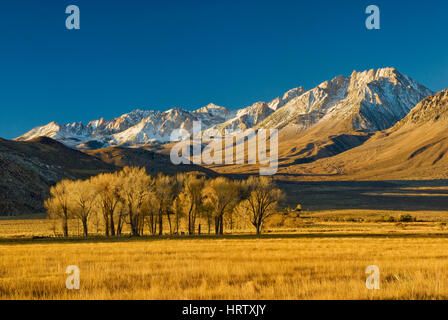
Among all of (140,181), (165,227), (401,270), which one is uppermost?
(140,181)

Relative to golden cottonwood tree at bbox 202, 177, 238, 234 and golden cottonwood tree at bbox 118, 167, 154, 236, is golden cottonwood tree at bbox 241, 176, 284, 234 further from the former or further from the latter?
golden cottonwood tree at bbox 118, 167, 154, 236

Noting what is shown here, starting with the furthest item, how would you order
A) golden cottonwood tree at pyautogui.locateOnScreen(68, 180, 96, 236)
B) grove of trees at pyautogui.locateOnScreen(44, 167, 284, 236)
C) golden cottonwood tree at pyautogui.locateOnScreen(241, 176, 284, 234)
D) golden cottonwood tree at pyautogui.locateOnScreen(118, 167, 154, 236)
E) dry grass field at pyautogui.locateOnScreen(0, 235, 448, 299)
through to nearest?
golden cottonwood tree at pyautogui.locateOnScreen(241, 176, 284, 234)
golden cottonwood tree at pyautogui.locateOnScreen(68, 180, 96, 236)
grove of trees at pyautogui.locateOnScreen(44, 167, 284, 236)
golden cottonwood tree at pyautogui.locateOnScreen(118, 167, 154, 236)
dry grass field at pyautogui.locateOnScreen(0, 235, 448, 299)

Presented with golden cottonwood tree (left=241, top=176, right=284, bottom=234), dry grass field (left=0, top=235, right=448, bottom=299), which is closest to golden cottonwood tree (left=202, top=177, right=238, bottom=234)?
golden cottonwood tree (left=241, top=176, right=284, bottom=234)

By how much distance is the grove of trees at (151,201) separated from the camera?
6919 cm

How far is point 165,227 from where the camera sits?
99.2 meters

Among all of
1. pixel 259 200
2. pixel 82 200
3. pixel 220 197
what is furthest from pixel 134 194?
pixel 259 200

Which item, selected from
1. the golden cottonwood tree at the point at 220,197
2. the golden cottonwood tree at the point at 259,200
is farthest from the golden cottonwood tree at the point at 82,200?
the golden cottonwood tree at the point at 259,200

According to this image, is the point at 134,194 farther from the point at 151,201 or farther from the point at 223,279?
the point at 223,279

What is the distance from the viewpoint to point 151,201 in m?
69.4

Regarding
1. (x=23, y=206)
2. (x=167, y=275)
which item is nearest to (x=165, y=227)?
(x=23, y=206)

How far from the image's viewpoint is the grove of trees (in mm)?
69188

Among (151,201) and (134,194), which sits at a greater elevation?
(134,194)
